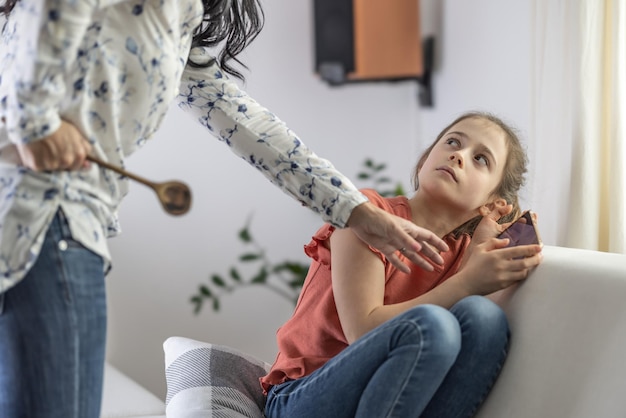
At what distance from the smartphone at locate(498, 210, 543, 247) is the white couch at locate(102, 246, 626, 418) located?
44 mm

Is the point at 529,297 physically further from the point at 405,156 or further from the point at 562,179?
the point at 405,156

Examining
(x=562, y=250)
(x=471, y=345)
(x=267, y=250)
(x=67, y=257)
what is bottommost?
(x=267, y=250)

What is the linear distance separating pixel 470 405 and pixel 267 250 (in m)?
1.71

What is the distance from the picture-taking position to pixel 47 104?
1.01 m

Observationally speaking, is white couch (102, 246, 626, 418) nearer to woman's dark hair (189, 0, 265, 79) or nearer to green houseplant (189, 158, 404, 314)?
woman's dark hair (189, 0, 265, 79)

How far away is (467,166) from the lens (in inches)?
65.9

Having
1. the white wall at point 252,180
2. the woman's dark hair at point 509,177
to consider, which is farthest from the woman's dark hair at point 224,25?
the white wall at point 252,180

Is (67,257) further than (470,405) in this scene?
No

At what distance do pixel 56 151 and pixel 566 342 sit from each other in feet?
2.84

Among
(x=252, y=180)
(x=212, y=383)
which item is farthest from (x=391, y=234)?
(x=252, y=180)

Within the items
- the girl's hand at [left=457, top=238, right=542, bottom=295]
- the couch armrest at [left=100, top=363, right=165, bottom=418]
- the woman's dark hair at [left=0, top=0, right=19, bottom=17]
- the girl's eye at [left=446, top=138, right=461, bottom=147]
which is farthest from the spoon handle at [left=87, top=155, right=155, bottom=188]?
the couch armrest at [left=100, top=363, right=165, bottom=418]

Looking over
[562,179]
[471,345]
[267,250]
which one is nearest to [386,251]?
[471,345]

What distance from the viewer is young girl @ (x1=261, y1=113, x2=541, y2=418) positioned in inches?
56.9

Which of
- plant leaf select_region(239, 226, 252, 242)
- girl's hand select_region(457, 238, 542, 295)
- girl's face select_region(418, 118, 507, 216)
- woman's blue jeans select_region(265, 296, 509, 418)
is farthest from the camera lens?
plant leaf select_region(239, 226, 252, 242)
